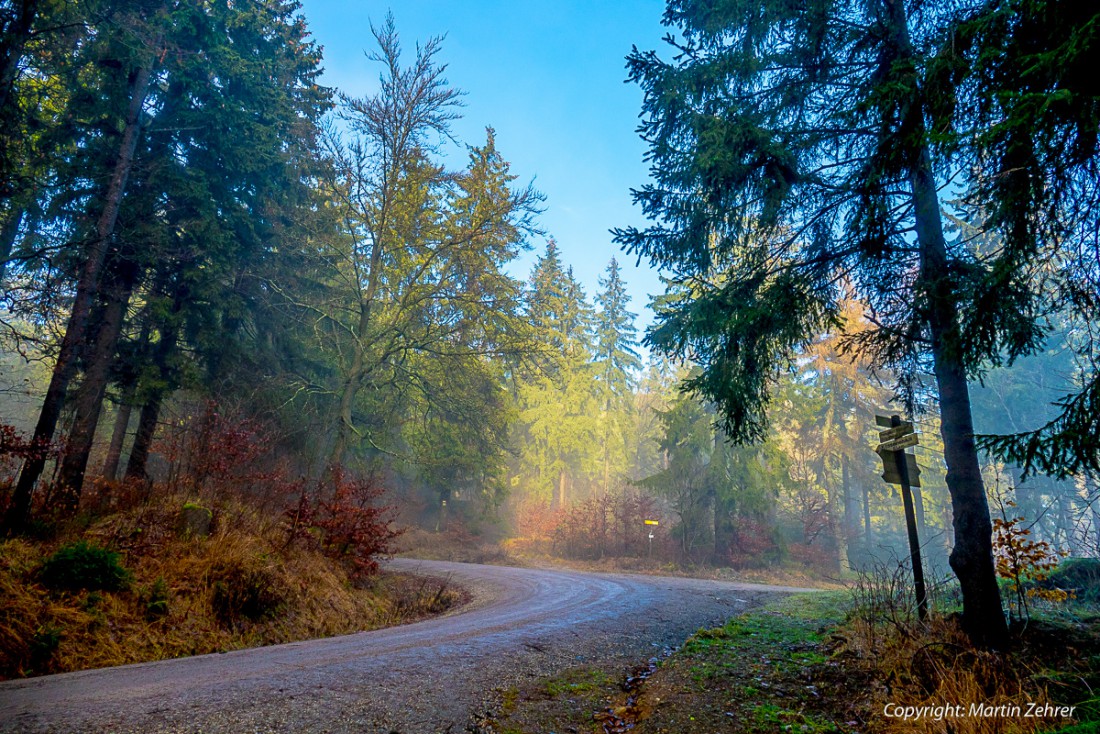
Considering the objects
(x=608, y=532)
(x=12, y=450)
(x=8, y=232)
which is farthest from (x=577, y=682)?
(x=608, y=532)

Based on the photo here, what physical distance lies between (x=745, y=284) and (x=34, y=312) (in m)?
13.2

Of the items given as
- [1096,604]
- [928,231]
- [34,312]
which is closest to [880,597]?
[1096,604]

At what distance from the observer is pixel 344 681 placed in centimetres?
444

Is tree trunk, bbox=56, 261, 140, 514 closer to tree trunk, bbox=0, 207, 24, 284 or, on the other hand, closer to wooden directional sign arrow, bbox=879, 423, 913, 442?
tree trunk, bbox=0, 207, 24, 284

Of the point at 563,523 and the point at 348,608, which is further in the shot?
the point at 563,523

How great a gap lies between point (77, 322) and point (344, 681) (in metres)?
8.93

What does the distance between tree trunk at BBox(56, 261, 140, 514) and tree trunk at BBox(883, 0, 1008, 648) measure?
12.6m

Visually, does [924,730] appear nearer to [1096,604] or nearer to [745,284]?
[745,284]

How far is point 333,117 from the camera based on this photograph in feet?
45.3

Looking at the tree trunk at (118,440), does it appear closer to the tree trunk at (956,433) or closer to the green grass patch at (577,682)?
the green grass patch at (577,682)

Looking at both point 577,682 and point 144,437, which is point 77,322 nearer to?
point 144,437

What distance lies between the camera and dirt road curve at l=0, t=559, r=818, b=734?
11.4 feet

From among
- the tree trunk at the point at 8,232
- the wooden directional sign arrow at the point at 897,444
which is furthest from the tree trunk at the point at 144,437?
the wooden directional sign arrow at the point at 897,444

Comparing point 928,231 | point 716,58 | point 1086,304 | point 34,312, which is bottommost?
point 1086,304
